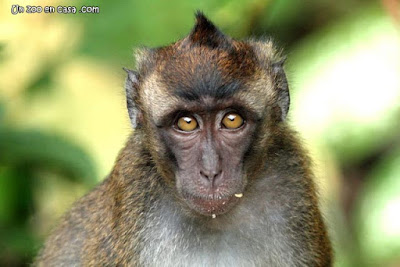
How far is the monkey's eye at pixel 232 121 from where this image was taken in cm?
624

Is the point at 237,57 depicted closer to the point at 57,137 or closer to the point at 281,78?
the point at 281,78

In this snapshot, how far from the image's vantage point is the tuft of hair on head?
6539mm

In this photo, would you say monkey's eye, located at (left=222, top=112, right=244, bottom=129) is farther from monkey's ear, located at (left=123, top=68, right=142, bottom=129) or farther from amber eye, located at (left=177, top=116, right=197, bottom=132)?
monkey's ear, located at (left=123, top=68, right=142, bottom=129)

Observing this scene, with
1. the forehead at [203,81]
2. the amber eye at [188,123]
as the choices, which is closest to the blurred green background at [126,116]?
the forehead at [203,81]

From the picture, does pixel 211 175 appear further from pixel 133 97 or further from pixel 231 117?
pixel 133 97

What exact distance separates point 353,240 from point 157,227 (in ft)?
10.3

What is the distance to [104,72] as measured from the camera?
1205 centimetres

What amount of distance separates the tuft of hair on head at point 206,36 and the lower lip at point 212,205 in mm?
1143

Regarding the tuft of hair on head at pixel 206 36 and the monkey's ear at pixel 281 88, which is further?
the monkey's ear at pixel 281 88

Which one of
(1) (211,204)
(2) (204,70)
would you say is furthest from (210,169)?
(2) (204,70)

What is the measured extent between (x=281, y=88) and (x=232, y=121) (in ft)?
2.17

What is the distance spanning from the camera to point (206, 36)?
655cm

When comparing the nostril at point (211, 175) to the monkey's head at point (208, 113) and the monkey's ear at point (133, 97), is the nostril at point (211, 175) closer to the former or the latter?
the monkey's head at point (208, 113)

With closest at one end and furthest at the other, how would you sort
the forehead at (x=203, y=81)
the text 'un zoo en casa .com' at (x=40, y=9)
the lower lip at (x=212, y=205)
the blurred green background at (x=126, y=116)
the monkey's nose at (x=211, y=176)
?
the monkey's nose at (x=211, y=176)
the lower lip at (x=212, y=205)
the forehead at (x=203, y=81)
the blurred green background at (x=126, y=116)
the text 'un zoo en casa .com' at (x=40, y=9)
